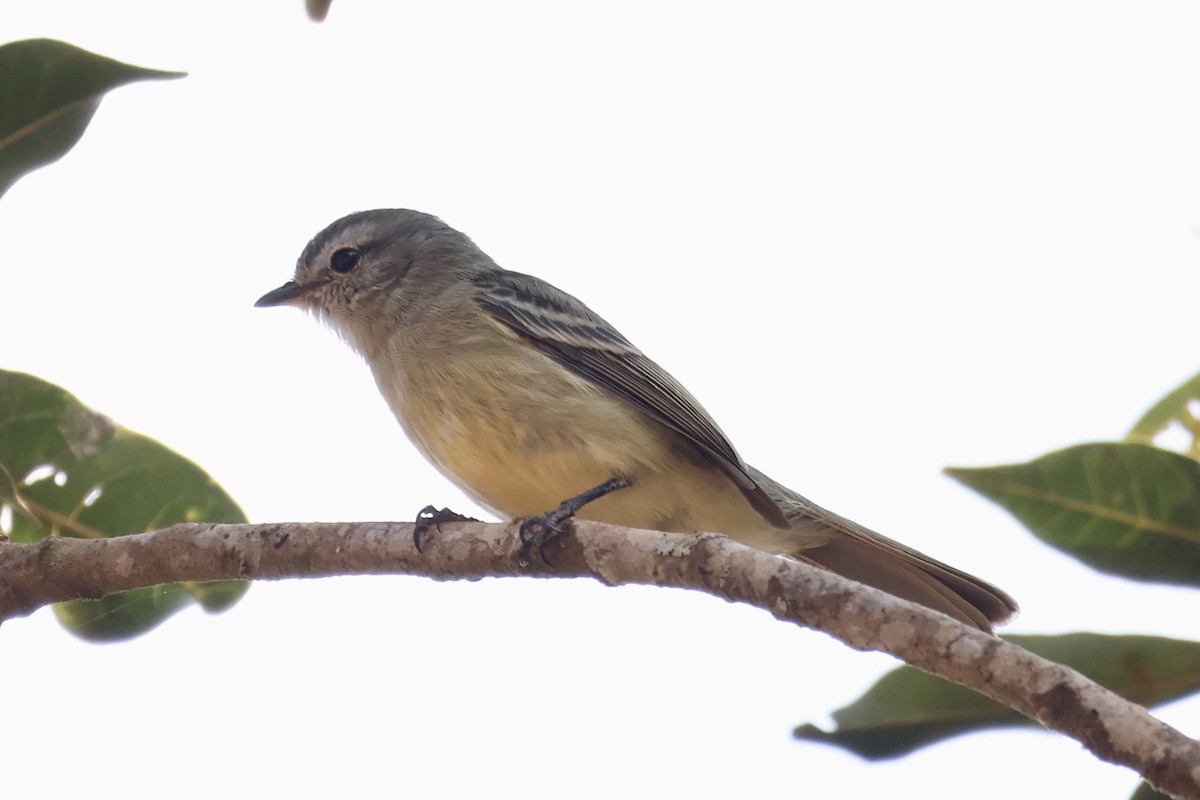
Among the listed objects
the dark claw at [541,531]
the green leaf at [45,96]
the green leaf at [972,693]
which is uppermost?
the green leaf at [45,96]

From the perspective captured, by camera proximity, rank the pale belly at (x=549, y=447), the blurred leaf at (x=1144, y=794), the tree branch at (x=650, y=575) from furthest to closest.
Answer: the pale belly at (x=549, y=447)
the blurred leaf at (x=1144, y=794)
the tree branch at (x=650, y=575)

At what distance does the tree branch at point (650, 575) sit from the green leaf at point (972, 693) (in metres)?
0.53

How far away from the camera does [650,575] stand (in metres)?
2.85

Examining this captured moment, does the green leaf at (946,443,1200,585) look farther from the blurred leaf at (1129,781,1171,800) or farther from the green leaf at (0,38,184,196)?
the green leaf at (0,38,184,196)

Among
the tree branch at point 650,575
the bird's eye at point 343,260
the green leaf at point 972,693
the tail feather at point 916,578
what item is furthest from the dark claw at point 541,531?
the bird's eye at point 343,260

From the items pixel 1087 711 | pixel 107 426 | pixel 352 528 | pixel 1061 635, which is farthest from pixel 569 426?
pixel 1087 711

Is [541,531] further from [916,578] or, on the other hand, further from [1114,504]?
[916,578]

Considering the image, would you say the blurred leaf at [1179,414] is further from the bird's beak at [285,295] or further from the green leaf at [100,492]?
the bird's beak at [285,295]

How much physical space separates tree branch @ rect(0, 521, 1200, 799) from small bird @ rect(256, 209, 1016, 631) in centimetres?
81

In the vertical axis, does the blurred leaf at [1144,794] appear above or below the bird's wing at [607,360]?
below

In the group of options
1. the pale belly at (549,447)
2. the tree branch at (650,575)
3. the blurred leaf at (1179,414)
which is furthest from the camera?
the pale belly at (549,447)

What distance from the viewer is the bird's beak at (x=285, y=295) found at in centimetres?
548

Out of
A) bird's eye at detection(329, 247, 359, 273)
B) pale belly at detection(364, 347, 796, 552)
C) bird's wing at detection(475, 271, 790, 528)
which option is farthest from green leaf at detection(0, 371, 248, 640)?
bird's eye at detection(329, 247, 359, 273)

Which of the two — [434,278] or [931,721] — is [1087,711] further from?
[434,278]
